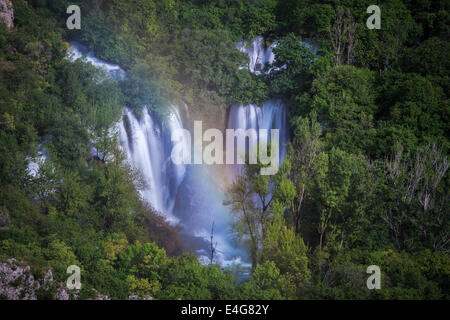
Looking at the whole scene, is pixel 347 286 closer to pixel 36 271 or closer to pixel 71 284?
pixel 71 284

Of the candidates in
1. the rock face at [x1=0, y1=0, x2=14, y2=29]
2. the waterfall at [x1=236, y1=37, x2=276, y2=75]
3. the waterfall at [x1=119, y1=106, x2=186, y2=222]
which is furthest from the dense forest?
the waterfall at [x1=236, y1=37, x2=276, y2=75]

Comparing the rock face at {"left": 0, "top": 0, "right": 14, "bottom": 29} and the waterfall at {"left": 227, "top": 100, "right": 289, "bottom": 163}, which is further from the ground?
the rock face at {"left": 0, "top": 0, "right": 14, "bottom": 29}

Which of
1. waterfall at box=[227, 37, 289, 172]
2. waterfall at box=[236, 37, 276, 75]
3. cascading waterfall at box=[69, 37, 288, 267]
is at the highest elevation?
waterfall at box=[236, 37, 276, 75]

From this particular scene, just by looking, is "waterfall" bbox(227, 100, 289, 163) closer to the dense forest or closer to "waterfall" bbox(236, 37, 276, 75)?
the dense forest

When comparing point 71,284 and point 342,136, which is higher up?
point 342,136

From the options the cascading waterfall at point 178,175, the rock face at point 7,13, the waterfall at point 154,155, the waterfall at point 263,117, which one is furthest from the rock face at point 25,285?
the waterfall at point 263,117

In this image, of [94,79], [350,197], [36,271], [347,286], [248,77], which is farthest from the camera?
[248,77]

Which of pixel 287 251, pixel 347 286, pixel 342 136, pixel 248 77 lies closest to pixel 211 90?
pixel 248 77

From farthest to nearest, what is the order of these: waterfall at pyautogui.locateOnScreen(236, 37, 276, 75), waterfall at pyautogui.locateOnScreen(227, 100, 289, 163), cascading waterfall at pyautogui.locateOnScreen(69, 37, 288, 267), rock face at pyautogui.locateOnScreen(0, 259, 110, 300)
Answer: waterfall at pyautogui.locateOnScreen(236, 37, 276, 75) → waterfall at pyautogui.locateOnScreen(227, 100, 289, 163) → cascading waterfall at pyautogui.locateOnScreen(69, 37, 288, 267) → rock face at pyautogui.locateOnScreen(0, 259, 110, 300)
